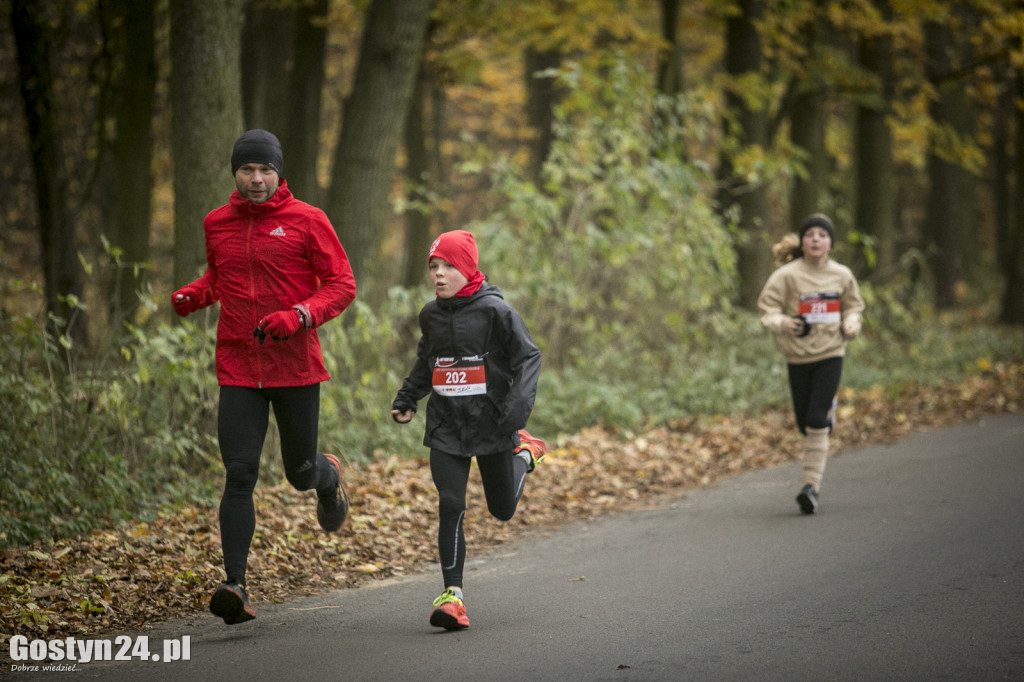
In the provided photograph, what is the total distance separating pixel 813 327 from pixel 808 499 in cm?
127

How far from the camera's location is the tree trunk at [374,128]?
36.0 feet

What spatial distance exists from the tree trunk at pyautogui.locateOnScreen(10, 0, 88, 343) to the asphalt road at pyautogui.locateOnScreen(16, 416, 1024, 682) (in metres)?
6.39

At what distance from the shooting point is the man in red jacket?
17.3 feet

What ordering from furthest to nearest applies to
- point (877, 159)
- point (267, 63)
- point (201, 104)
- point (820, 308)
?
1. point (877, 159)
2. point (267, 63)
3. point (201, 104)
4. point (820, 308)

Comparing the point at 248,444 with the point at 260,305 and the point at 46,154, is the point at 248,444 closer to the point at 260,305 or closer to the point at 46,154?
the point at 260,305

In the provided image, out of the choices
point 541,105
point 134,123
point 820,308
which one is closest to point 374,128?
point 134,123

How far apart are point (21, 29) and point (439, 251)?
25.7 feet

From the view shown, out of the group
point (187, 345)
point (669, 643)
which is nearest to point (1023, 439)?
point (669, 643)

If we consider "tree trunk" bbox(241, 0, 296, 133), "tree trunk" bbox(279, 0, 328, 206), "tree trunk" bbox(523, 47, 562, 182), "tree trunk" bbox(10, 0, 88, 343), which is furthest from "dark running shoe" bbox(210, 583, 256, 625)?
"tree trunk" bbox(523, 47, 562, 182)

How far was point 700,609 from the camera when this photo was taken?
5.45 meters

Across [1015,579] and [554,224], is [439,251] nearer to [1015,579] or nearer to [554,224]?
[1015,579]

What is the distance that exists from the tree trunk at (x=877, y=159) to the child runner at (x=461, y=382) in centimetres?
1620

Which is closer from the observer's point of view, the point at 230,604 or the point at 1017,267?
the point at 230,604

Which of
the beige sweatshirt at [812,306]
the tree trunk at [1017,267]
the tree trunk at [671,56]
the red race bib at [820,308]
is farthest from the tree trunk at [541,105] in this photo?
the red race bib at [820,308]
